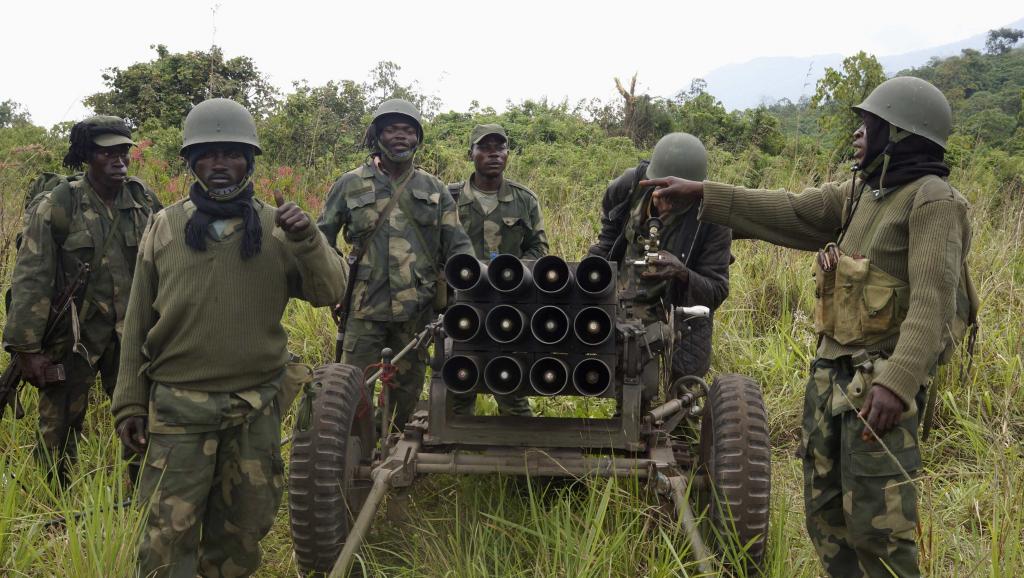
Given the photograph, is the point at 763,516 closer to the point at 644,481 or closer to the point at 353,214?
the point at 644,481

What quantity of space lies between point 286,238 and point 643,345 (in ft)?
5.61

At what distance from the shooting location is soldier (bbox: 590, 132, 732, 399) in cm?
459

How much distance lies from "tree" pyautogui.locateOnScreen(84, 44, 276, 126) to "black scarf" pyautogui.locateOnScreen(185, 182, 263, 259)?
10033 millimetres

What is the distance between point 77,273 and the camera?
4.48m

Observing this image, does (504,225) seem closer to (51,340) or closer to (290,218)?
(51,340)

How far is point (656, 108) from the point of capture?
49.0 ft

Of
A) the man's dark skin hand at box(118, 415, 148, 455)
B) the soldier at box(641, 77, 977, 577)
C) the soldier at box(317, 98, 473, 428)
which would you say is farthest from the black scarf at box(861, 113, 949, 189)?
the man's dark skin hand at box(118, 415, 148, 455)

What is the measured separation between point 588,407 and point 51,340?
327 centimetres

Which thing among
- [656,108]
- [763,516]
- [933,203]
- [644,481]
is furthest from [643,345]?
[656,108]

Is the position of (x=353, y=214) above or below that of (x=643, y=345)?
above

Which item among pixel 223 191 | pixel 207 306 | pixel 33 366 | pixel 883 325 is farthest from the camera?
pixel 33 366

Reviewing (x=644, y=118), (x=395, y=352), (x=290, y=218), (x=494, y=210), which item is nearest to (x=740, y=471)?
(x=290, y=218)

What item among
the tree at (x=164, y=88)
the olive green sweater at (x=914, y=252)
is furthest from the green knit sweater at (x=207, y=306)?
the tree at (x=164, y=88)

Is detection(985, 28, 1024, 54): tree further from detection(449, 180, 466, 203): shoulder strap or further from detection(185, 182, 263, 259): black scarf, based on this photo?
detection(185, 182, 263, 259): black scarf
